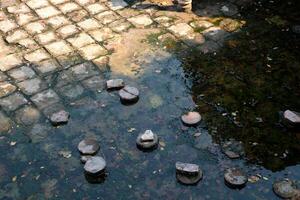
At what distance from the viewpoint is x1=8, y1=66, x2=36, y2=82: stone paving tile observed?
568 cm

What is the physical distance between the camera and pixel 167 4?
694 centimetres

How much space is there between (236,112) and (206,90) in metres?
0.53

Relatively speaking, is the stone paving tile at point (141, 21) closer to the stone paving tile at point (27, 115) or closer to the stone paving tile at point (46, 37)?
the stone paving tile at point (46, 37)

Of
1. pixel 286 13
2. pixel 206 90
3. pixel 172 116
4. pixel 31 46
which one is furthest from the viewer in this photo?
pixel 286 13

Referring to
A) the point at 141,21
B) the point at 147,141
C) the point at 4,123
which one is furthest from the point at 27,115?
the point at 141,21

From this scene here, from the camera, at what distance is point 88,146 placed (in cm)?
470

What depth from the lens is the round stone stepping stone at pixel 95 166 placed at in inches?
173

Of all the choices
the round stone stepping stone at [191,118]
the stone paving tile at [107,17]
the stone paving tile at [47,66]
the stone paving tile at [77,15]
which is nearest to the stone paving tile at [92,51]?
the stone paving tile at [47,66]

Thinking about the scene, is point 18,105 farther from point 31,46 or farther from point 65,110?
point 31,46

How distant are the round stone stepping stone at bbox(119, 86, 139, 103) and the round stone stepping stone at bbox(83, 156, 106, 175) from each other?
98cm

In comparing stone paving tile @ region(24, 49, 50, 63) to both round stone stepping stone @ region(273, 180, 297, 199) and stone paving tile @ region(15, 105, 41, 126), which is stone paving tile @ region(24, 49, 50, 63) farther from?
round stone stepping stone @ region(273, 180, 297, 199)

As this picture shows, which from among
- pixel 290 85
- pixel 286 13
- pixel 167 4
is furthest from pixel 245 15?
pixel 290 85

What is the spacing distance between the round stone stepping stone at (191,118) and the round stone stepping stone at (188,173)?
690 millimetres

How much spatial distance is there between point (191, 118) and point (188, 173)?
86cm
